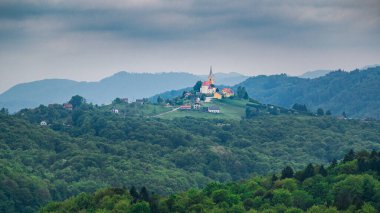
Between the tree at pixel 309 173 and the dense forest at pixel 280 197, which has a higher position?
the tree at pixel 309 173

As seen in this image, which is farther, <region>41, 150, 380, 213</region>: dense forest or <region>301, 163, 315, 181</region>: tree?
<region>301, 163, 315, 181</region>: tree

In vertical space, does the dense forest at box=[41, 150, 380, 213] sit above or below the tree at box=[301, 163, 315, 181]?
below

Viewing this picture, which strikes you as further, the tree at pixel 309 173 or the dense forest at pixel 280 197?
the tree at pixel 309 173

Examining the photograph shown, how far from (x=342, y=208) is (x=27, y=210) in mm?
71724

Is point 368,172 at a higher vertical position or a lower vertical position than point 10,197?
higher

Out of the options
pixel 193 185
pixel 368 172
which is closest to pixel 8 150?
pixel 193 185

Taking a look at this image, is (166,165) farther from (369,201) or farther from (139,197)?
(369,201)

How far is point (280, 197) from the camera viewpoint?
306 ft

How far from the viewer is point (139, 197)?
93562mm

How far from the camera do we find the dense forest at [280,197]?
3361 inches

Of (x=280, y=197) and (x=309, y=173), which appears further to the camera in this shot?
(x=309, y=173)

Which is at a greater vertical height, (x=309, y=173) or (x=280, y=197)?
(x=309, y=173)

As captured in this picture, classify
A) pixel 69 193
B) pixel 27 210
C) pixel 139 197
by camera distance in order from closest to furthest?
pixel 139 197 → pixel 27 210 → pixel 69 193

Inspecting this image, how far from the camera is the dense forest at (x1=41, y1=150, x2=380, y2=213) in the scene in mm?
85375
